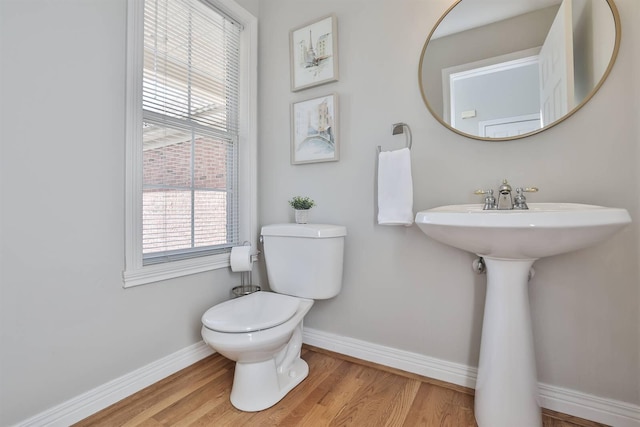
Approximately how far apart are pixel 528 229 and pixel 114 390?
5.56 feet

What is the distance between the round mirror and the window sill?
55.5 inches

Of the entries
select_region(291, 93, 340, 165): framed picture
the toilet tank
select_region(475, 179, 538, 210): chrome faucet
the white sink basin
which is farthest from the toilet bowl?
select_region(475, 179, 538, 210): chrome faucet

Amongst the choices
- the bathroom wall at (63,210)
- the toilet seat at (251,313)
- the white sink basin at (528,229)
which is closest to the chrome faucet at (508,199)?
the white sink basin at (528,229)

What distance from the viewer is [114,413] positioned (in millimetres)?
1244

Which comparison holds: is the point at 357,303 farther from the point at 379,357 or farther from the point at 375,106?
the point at 375,106

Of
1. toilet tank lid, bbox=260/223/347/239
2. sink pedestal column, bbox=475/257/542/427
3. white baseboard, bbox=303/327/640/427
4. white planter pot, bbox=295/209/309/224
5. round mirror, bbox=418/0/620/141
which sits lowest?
white baseboard, bbox=303/327/640/427

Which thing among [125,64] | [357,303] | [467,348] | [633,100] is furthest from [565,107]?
[125,64]

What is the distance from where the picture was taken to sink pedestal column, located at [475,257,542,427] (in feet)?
3.51

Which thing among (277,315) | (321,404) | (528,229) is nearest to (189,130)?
(277,315)

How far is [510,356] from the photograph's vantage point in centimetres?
108

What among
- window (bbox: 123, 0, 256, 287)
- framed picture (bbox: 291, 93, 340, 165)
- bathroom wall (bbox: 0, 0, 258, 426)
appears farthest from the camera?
framed picture (bbox: 291, 93, 340, 165)

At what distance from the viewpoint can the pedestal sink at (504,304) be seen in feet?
3.05

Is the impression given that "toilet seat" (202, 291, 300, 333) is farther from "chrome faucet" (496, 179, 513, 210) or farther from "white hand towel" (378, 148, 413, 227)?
"chrome faucet" (496, 179, 513, 210)

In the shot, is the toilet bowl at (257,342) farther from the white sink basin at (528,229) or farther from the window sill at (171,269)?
the white sink basin at (528,229)
